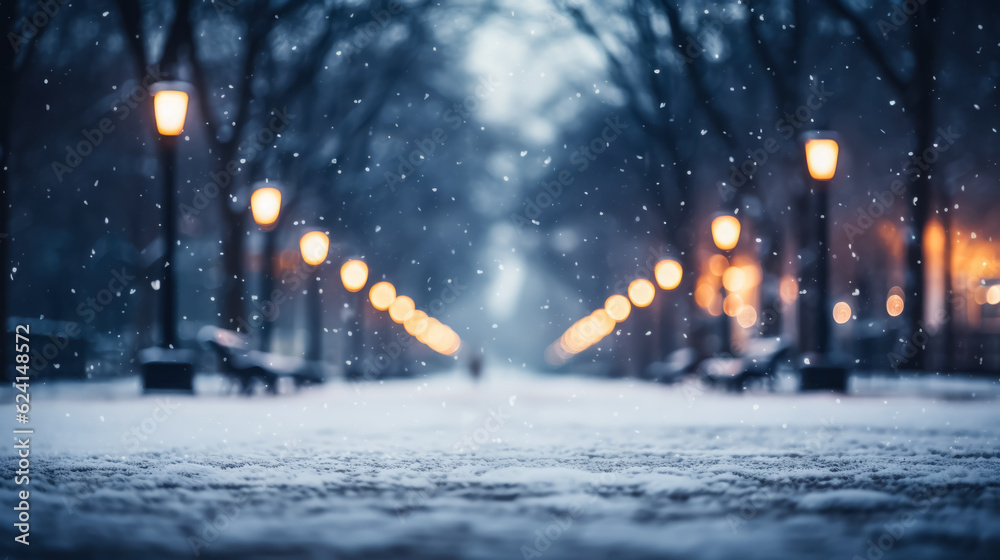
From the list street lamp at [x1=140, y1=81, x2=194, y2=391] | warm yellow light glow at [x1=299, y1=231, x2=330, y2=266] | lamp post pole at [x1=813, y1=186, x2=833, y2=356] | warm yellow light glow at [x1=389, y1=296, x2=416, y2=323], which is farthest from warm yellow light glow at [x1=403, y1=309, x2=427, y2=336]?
street lamp at [x1=140, y1=81, x2=194, y2=391]

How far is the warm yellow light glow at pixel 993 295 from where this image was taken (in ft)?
Answer: 108

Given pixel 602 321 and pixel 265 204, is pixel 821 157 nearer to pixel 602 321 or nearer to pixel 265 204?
pixel 265 204

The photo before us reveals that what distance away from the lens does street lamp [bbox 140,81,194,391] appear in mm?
15633

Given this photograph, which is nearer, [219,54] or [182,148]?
[219,54]

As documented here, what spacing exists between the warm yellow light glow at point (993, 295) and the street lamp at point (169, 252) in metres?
24.8

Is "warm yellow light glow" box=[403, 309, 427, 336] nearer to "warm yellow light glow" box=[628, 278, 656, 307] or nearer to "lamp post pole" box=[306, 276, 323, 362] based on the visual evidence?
"warm yellow light glow" box=[628, 278, 656, 307]

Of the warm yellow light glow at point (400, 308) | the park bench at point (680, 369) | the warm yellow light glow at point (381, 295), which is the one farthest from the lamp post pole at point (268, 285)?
the warm yellow light glow at point (400, 308)

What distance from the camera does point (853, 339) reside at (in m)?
39.6

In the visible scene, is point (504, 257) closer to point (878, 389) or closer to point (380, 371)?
point (380, 371)

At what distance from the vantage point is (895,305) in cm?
4284

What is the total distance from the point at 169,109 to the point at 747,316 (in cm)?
4277

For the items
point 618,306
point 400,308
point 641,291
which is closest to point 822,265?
point 641,291

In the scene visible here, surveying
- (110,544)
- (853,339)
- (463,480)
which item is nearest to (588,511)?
(463,480)

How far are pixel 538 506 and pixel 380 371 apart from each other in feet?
138
